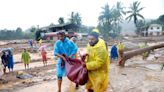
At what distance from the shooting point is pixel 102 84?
4602 mm

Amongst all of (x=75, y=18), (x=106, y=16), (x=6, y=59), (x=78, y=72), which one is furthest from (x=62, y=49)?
(x=75, y=18)

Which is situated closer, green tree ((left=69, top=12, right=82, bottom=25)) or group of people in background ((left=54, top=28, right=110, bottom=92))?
group of people in background ((left=54, top=28, right=110, bottom=92))

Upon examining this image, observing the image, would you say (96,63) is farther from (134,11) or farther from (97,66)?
(134,11)

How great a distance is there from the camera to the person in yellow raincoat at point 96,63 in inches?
172

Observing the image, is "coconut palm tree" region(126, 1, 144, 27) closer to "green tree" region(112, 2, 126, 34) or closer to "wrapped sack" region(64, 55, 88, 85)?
"green tree" region(112, 2, 126, 34)

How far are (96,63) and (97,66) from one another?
2.2 inches

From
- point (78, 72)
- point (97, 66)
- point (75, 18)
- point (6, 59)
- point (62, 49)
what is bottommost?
point (6, 59)

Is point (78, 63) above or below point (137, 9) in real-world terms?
below

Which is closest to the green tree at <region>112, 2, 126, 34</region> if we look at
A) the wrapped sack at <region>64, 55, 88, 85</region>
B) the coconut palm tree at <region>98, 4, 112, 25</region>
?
the coconut palm tree at <region>98, 4, 112, 25</region>

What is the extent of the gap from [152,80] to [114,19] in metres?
65.6

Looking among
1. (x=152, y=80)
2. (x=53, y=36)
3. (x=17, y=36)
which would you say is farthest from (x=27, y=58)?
(x=17, y=36)

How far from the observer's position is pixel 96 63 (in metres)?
4.35

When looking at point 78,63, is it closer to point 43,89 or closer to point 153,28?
point 43,89

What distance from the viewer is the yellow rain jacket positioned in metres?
4.38
